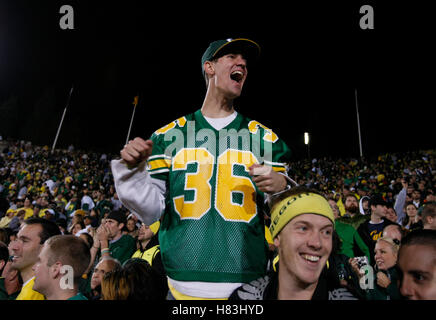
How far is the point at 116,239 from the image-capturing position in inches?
226

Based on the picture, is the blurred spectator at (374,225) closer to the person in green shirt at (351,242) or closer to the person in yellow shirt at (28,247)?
the person in green shirt at (351,242)

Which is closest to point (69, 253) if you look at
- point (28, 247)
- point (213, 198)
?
point (28, 247)

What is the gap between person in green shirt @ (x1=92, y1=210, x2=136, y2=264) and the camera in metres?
5.34

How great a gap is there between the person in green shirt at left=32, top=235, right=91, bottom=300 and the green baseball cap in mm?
2007

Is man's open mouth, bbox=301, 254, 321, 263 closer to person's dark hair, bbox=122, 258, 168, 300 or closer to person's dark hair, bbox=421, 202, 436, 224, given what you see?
person's dark hair, bbox=122, 258, 168, 300

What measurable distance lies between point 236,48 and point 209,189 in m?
0.95

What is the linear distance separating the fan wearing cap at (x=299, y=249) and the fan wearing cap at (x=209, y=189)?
95 mm

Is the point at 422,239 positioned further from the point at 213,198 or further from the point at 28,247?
the point at 28,247

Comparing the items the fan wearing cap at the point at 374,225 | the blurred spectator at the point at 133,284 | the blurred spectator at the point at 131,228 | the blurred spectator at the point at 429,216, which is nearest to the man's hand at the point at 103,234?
the blurred spectator at the point at 131,228

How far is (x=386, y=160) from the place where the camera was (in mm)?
18375

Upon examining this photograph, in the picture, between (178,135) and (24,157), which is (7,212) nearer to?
(178,135)
